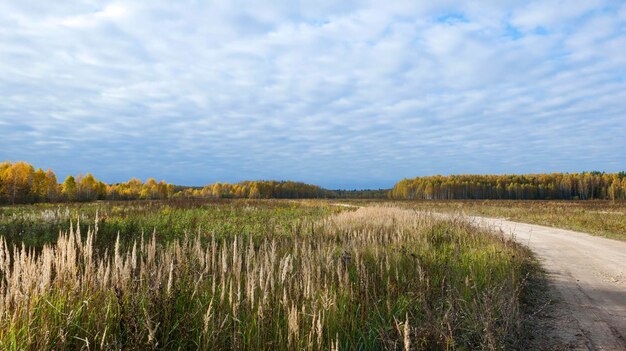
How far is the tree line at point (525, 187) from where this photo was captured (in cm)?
12475

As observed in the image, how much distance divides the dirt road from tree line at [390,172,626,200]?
128 meters

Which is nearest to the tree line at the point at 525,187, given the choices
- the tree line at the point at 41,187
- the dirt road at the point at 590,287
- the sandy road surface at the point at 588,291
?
the tree line at the point at 41,187

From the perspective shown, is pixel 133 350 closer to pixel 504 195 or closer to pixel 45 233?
pixel 45 233

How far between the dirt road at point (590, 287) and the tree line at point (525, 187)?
127702 mm

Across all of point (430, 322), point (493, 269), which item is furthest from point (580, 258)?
point (430, 322)

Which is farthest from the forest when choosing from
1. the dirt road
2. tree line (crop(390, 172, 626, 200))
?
the dirt road

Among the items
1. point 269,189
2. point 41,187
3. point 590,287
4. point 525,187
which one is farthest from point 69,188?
point 525,187

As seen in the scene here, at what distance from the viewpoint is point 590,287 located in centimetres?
839

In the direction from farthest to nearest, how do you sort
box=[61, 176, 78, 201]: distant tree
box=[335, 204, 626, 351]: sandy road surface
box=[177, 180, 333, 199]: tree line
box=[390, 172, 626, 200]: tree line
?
box=[177, 180, 333, 199]: tree line → box=[390, 172, 626, 200]: tree line → box=[61, 176, 78, 201]: distant tree → box=[335, 204, 626, 351]: sandy road surface

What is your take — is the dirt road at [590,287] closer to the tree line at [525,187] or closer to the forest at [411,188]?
the forest at [411,188]

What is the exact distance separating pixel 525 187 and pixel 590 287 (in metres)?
143

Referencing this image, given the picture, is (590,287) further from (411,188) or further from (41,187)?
(411,188)

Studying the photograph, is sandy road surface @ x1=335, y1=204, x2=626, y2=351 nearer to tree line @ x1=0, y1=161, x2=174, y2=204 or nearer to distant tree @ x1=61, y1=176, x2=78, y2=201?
tree line @ x1=0, y1=161, x2=174, y2=204

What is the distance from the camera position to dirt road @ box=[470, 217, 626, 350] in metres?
5.56
